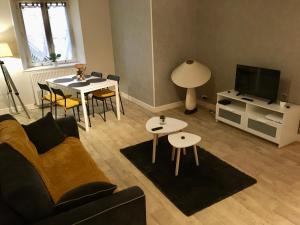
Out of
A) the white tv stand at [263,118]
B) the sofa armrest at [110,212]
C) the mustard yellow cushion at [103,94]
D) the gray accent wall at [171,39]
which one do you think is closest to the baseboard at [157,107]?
the gray accent wall at [171,39]

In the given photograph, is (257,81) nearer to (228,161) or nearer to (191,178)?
(228,161)

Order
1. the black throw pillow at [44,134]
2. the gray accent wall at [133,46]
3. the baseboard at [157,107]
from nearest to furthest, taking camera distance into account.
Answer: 1. the black throw pillow at [44,134]
2. the gray accent wall at [133,46]
3. the baseboard at [157,107]

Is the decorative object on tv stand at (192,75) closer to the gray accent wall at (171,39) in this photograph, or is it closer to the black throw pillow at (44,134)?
the gray accent wall at (171,39)

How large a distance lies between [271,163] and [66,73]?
4335 millimetres

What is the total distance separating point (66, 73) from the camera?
5508mm

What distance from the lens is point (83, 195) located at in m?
1.60

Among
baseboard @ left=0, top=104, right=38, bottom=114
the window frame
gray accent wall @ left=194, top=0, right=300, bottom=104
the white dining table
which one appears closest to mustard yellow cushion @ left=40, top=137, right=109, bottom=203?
the white dining table

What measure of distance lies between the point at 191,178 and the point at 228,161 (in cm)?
62

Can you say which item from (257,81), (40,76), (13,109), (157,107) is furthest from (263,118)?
(13,109)

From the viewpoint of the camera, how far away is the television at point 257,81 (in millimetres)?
3496

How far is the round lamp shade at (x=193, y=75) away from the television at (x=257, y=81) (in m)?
0.58

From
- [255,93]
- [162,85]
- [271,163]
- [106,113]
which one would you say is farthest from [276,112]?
[106,113]

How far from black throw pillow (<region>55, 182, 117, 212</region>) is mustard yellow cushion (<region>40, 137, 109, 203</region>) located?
0.37m

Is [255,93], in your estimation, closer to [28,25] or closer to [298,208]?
[298,208]
